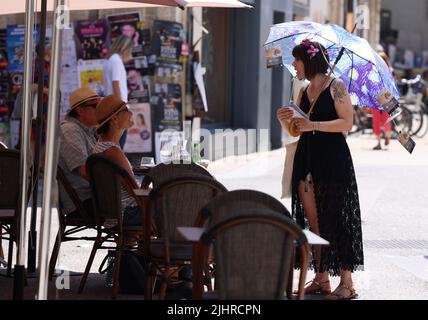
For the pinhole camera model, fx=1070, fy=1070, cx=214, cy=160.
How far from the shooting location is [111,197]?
6977mm

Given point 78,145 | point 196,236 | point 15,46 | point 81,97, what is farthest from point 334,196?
point 15,46

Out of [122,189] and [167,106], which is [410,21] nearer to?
[167,106]

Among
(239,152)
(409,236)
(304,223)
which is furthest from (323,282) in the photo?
(239,152)

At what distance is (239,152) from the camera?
726 inches

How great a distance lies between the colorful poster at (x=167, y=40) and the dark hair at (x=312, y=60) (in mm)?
7911

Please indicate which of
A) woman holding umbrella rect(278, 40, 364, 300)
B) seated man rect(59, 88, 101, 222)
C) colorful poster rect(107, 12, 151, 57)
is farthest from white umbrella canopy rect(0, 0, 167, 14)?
colorful poster rect(107, 12, 151, 57)

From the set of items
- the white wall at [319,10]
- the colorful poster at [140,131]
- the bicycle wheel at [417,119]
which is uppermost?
the white wall at [319,10]

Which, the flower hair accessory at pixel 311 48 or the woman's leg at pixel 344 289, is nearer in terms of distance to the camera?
the flower hair accessory at pixel 311 48

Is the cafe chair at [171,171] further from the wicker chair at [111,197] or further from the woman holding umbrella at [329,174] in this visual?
the woman holding umbrella at [329,174]

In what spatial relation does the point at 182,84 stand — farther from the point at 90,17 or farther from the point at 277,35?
the point at 277,35

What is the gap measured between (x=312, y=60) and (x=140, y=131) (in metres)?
7.92

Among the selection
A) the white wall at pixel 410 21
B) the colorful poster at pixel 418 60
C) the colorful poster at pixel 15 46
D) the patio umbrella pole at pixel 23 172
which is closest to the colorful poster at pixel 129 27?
the colorful poster at pixel 15 46

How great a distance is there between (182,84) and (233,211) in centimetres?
1076

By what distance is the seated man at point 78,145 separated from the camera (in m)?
7.39
